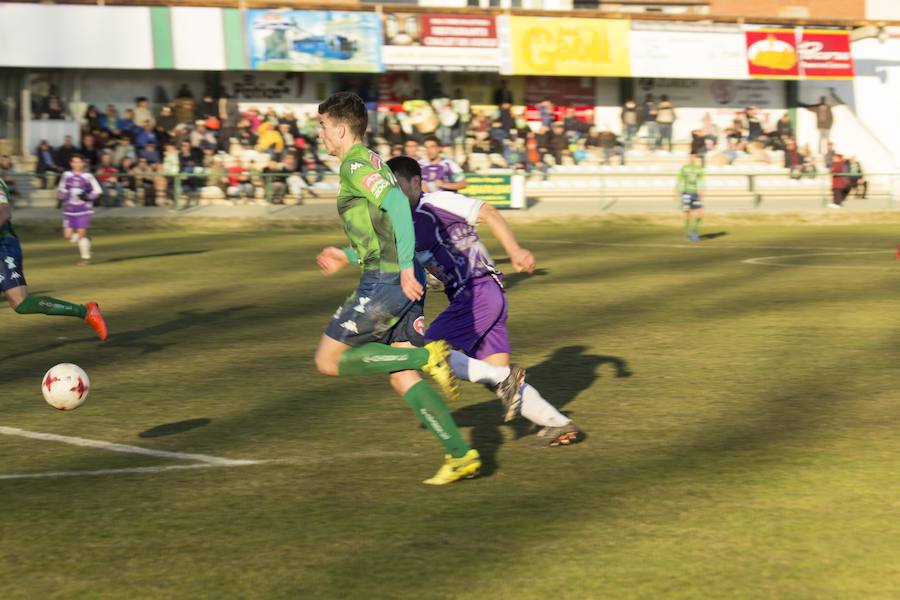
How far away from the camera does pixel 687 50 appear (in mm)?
38562

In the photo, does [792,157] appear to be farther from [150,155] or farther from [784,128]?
[150,155]

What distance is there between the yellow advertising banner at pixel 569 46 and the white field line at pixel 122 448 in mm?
29859

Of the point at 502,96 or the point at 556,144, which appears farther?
the point at 502,96

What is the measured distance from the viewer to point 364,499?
20.3 feet

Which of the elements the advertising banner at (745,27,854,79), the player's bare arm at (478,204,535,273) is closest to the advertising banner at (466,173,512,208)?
the advertising banner at (745,27,854,79)

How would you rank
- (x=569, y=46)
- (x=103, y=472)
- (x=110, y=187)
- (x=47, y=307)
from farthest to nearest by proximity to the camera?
(x=569, y=46)
(x=110, y=187)
(x=47, y=307)
(x=103, y=472)

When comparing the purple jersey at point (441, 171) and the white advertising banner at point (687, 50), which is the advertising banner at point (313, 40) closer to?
the white advertising banner at point (687, 50)

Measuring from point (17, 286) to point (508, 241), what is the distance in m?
5.69

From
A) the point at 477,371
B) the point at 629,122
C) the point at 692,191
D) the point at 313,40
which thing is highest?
the point at 313,40

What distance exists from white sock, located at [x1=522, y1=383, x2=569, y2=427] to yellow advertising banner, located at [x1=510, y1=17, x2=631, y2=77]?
3035 centimetres

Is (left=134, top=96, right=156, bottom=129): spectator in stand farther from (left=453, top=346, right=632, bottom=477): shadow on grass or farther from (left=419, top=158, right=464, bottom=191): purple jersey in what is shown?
(left=453, top=346, right=632, bottom=477): shadow on grass

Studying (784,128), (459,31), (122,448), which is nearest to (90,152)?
(459,31)

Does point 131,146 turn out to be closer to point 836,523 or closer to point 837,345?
point 837,345

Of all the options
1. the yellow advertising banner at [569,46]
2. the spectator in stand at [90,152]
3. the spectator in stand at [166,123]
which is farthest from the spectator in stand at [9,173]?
the yellow advertising banner at [569,46]
